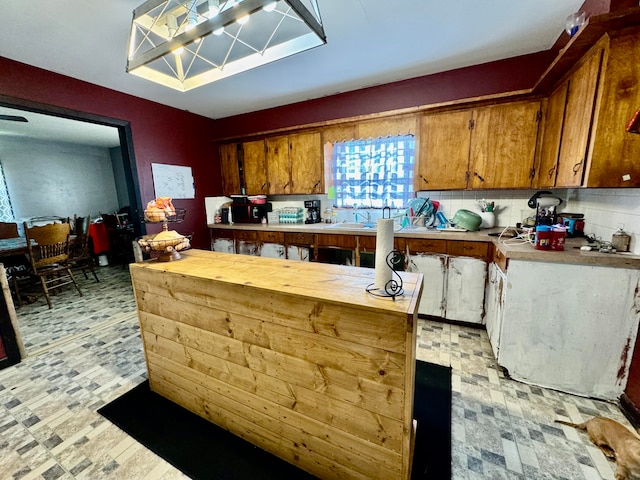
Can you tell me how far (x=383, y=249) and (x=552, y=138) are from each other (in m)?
2.15

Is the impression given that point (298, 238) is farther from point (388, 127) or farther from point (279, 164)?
point (388, 127)

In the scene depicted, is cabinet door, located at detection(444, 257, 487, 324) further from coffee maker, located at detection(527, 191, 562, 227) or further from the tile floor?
coffee maker, located at detection(527, 191, 562, 227)

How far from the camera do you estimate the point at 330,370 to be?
1.09 meters

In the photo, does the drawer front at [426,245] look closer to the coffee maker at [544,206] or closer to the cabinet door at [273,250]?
the coffee maker at [544,206]

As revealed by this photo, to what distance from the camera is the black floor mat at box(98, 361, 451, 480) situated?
1264mm

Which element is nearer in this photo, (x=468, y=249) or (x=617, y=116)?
(x=617, y=116)

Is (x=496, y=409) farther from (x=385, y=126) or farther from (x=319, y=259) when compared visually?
(x=385, y=126)

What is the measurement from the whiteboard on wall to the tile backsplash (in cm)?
148

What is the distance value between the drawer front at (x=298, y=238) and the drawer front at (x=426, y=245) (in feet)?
3.90

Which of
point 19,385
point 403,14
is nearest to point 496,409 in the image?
point 403,14

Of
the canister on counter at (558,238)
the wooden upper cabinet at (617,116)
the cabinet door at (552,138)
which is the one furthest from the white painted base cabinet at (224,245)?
the wooden upper cabinet at (617,116)

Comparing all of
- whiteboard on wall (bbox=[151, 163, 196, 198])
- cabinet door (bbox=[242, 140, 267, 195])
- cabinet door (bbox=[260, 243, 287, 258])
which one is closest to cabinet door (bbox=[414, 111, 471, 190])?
cabinet door (bbox=[260, 243, 287, 258])

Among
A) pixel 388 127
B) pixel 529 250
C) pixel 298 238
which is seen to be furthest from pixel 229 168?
pixel 529 250

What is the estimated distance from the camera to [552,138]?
6.90 ft
